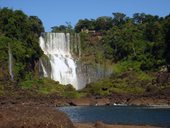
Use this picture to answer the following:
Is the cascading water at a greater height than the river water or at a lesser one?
greater

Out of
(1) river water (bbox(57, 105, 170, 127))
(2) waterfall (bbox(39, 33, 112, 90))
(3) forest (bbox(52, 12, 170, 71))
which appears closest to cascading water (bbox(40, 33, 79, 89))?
(2) waterfall (bbox(39, 33, 112, 90))

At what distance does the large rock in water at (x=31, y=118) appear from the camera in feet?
72.4

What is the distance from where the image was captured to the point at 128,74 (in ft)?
396

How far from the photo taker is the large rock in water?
22062mm

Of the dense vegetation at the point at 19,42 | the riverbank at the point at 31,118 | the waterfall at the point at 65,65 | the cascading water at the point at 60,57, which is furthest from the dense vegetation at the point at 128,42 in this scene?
the riverbank at the point at 31,118

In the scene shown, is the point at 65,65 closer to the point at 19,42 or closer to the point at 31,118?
the point at 19,42

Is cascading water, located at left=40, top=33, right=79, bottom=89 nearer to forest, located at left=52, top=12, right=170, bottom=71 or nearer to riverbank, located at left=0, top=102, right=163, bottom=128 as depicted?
forest, located at left=52, top=12, right=170, bottom=71

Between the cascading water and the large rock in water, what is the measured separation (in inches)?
4107

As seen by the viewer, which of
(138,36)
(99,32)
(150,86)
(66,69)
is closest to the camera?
(150,86)

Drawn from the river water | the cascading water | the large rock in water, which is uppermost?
the cascading water

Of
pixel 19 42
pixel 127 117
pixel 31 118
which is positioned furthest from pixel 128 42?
pixel 31 118

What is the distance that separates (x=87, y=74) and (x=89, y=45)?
1735 centimetres

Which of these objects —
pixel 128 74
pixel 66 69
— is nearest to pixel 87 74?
pixel 66 69

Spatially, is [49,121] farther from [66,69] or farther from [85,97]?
[66,69]
